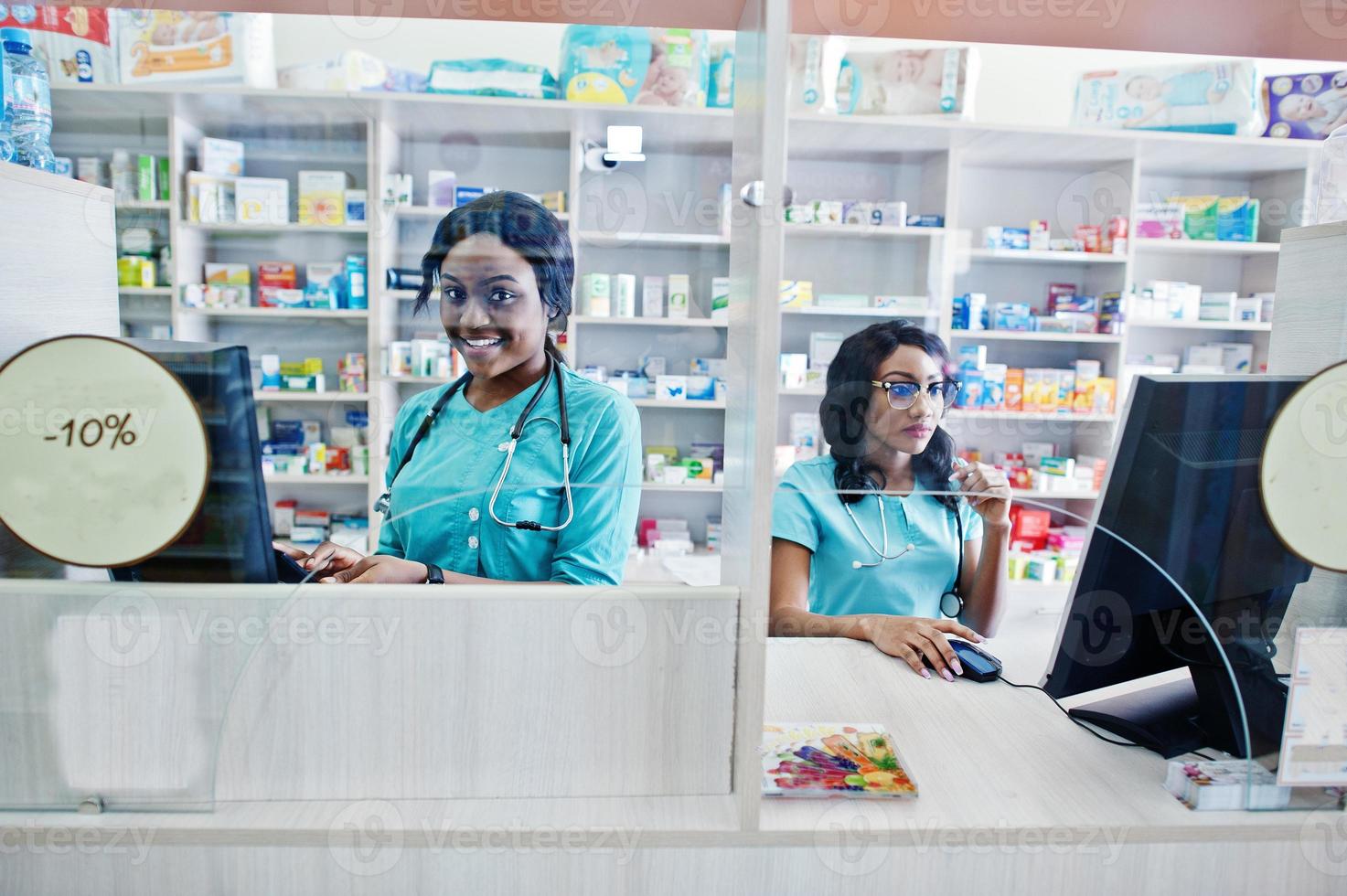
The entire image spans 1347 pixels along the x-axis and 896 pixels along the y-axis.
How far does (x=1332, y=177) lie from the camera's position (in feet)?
4.16

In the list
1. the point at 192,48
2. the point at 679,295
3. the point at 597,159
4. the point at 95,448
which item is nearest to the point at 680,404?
the point at 679,295

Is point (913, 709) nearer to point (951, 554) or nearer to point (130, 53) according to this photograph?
point (951, 554)

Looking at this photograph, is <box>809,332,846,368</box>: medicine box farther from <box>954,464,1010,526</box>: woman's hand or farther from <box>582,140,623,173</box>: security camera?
<box>582,140,623,173</box>: security camera

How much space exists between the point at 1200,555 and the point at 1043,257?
28.5 inches

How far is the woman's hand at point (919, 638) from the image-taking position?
1.32m

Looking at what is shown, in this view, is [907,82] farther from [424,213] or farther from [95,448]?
[95,448]

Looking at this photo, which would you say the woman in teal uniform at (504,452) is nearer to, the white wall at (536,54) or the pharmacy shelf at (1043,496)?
the white wall at (536,54)

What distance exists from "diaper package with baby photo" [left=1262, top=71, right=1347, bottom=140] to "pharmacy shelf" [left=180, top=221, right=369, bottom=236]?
1488 millimetres

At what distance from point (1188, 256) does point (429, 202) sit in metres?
1.41

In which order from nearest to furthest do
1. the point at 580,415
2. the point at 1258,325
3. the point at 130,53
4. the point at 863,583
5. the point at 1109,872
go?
Result: the point at 1109,872 < the point at 580,415 < the point at 130,53 < the point at 1258,325 < the point at 863,583

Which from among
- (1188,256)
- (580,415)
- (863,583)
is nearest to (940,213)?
(1188,256)

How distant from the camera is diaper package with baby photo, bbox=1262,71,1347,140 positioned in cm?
128

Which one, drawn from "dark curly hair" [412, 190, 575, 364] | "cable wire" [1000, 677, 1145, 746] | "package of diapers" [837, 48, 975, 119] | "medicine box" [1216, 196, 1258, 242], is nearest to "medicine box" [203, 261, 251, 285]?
"dark curly hair" [412, 190, 575, 364]

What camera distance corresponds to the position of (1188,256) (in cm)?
156
